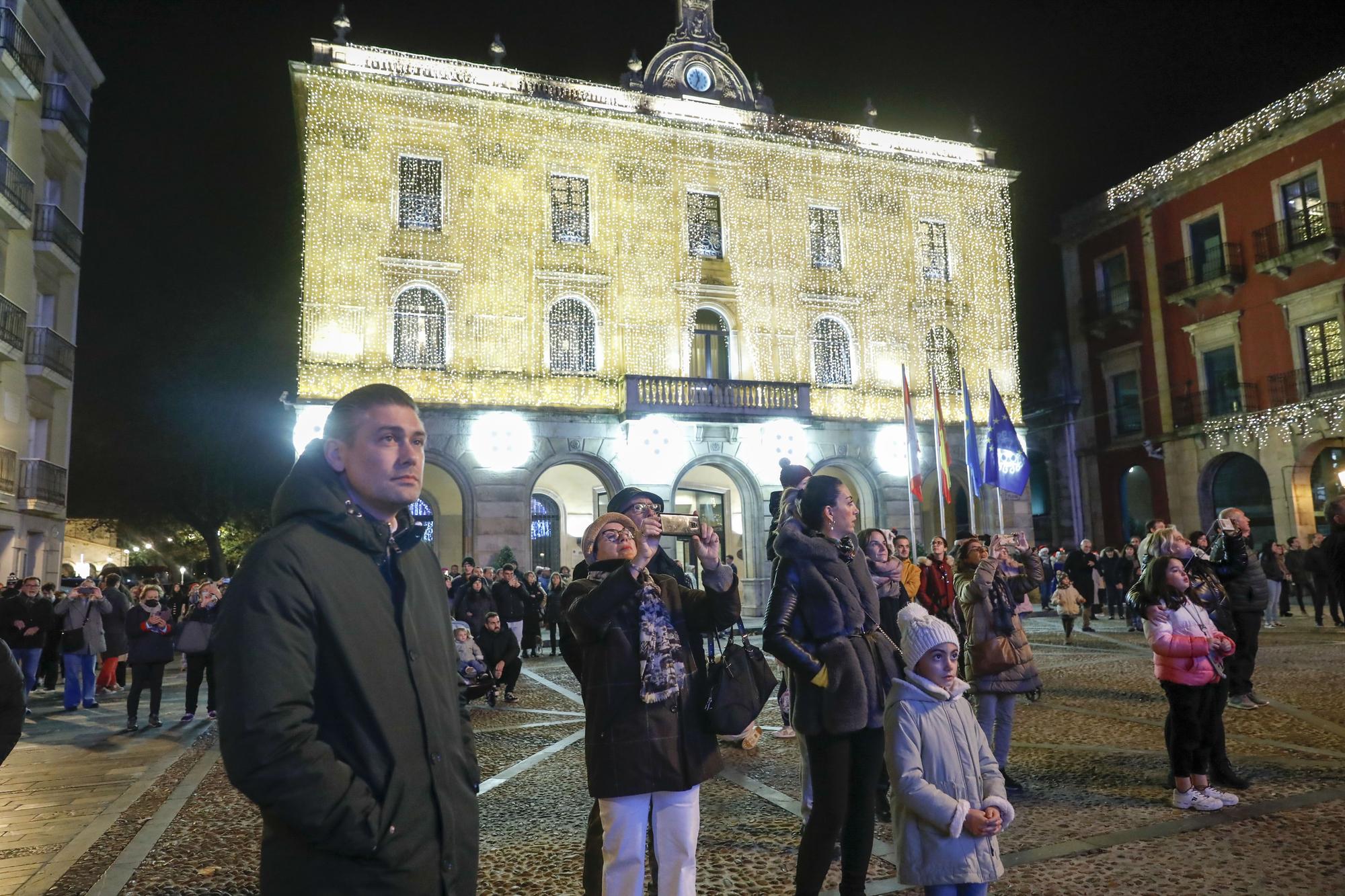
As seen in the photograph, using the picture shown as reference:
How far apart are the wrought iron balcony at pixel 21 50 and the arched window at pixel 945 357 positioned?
79.5 feet

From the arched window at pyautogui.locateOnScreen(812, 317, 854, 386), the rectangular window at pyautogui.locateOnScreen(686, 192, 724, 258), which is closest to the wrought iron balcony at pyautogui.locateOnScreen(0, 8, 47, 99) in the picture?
the rectangular window at pyautogui.locateOnScreen(686, 192, 724, 258)

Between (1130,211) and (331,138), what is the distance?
24.9m

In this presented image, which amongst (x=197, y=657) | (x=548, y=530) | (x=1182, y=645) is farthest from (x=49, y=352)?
(x=1182, y=645)

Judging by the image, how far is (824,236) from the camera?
26.1m

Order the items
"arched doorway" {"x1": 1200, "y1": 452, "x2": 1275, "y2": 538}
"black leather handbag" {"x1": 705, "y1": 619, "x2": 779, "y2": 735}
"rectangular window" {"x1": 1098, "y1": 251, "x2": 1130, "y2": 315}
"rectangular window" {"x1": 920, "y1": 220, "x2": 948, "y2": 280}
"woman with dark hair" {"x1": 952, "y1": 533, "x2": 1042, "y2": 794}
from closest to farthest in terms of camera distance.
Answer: "black leather handbag" {"x1": 705, "y1": 619, "x2": 779, "y2": 735}
"woman with dark hair" {"x1": 952, "y1": 533, "x2": 1042, "y2": 794}
"arched doorway" {"x1": 1200, "y1": 452, "x2": 1275, "y2": 538}
"rectangular window" {"x1": 920, "y1": 220, "x2": 948, "y2": 280}
"rectangular window" {"x1": 1098, "y1": 251, "x2": 1130, "y2": 315}

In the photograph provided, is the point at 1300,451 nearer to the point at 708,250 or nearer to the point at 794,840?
the point at 708,250

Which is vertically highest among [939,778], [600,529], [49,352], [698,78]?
[698,78]

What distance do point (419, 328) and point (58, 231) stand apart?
1032cm

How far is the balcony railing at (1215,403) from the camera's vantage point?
1024 inches

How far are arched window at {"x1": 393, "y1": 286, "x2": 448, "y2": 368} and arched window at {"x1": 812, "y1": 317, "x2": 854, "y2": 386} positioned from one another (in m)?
10.3

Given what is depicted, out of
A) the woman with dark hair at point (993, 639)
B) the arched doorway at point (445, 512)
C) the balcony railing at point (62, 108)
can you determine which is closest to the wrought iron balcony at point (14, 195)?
the balcony railing at point (62, 108)

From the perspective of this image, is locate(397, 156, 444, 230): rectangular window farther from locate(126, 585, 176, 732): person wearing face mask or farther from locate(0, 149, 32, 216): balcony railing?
locate(126, 585, 176, 732): person wearing face mask

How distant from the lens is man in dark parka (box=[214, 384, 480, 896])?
2.00 meters

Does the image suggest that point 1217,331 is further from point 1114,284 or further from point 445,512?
point 445,512
